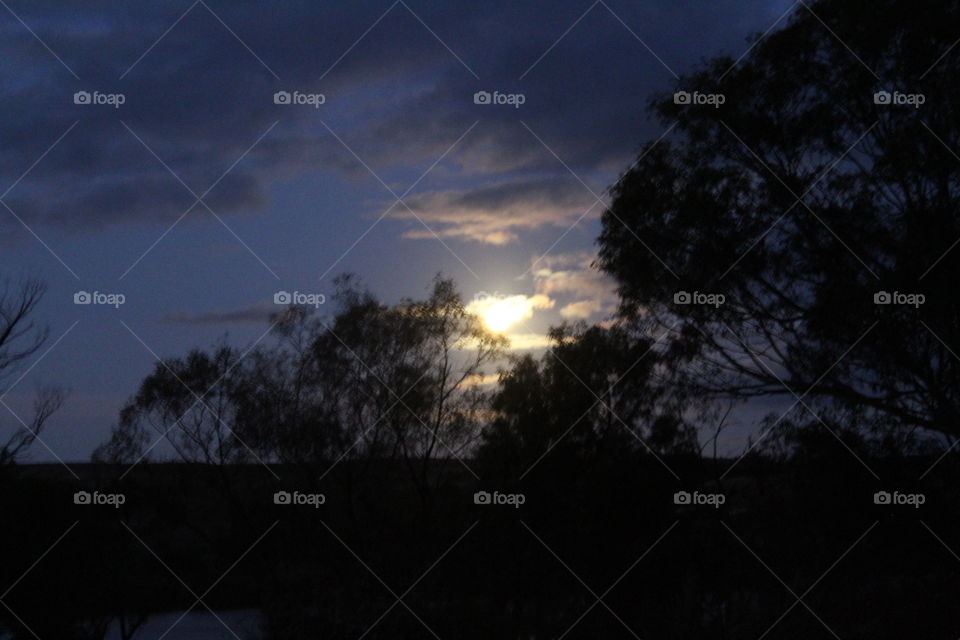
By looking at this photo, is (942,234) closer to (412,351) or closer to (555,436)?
(555,436)

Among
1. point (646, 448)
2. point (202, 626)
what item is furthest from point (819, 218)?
point (202, 626)

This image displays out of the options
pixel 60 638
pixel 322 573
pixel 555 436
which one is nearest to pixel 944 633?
pixel 555 436

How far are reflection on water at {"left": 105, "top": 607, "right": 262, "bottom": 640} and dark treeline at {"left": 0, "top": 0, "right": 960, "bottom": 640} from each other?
31 centimetres

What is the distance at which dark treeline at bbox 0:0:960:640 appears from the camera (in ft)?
50.0

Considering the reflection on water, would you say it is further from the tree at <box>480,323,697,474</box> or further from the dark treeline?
the tree at <box>480,323,697,474</box>

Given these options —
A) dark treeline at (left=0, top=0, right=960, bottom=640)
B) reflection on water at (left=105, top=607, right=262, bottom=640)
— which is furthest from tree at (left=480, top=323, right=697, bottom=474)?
reflection on water at (left=105, top=607, right=262, bottom=640)

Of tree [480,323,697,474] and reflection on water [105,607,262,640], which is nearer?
reflection on water [105,607,262,640]

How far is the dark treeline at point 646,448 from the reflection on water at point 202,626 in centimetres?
31

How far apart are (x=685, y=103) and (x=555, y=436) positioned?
760cm

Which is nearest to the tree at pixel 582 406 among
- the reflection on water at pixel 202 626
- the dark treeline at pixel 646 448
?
the dark treeline at pixel 646 448

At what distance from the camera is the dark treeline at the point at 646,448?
15.2 metres

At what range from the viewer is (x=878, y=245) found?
49.9 feet

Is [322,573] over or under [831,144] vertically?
under

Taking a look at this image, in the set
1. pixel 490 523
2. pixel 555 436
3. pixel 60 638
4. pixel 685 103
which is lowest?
pixel 60 638
